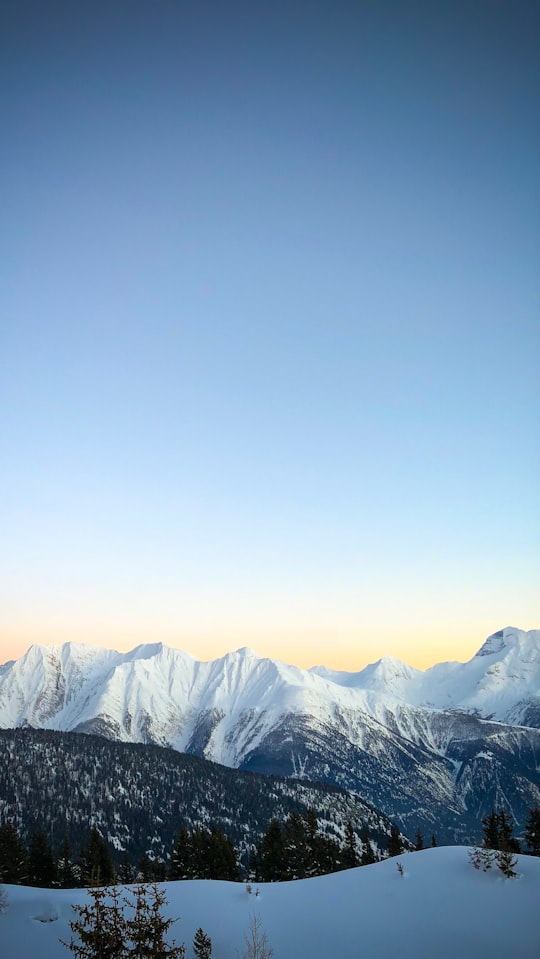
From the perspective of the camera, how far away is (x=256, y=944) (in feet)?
75.2

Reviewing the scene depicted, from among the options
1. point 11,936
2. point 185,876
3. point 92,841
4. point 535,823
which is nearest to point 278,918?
point 11,936

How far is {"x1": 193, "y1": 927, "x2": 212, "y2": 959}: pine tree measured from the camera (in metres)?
23.0

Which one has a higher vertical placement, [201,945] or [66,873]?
[201,945]

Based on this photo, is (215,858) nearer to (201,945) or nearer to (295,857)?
(295,857)

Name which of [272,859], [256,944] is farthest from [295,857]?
[256,944]

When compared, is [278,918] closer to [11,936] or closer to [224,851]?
[11,936]

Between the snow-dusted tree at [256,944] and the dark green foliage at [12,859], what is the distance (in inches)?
1777

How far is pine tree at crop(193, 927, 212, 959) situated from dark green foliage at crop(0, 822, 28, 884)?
44252 mm

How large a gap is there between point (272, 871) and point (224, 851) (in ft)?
19.7

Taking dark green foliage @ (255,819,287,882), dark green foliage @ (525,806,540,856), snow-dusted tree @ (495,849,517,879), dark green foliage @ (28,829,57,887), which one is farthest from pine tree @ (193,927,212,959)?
dark green foliage @ (28,829,57,887)

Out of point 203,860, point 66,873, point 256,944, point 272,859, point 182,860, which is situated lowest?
point 66,873

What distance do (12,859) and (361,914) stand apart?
53364mm

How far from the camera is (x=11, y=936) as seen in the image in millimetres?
24000

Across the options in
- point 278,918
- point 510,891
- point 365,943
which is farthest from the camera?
point 278,918
